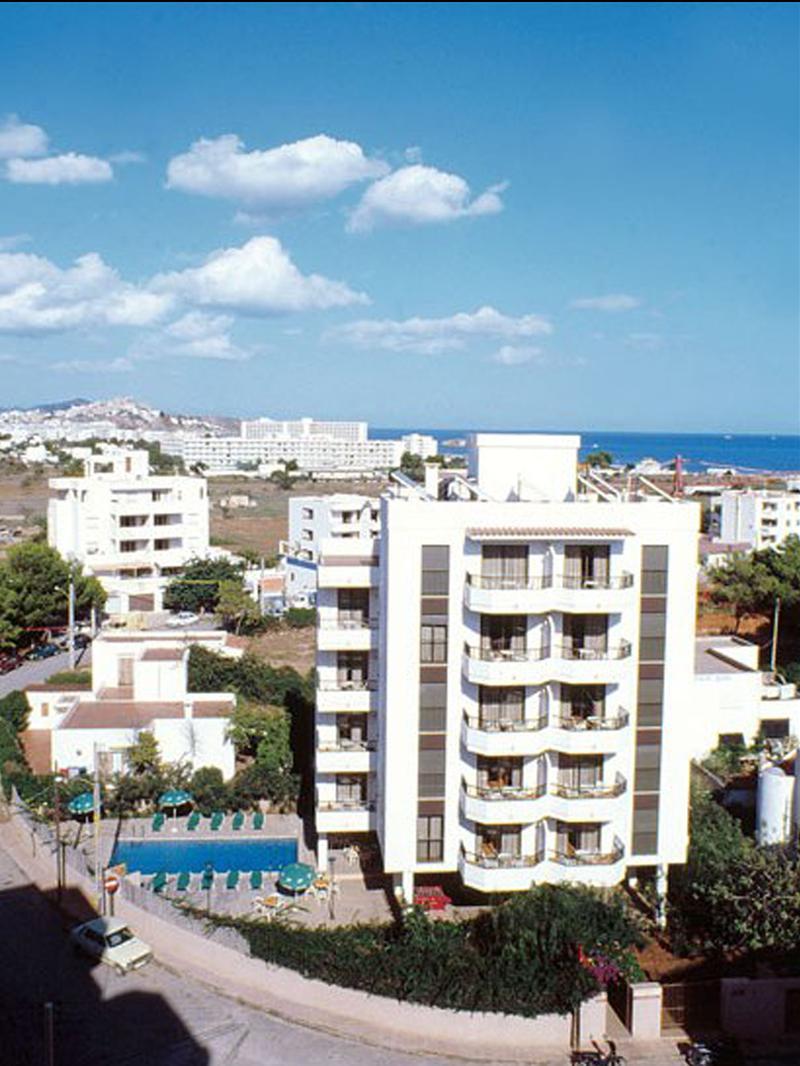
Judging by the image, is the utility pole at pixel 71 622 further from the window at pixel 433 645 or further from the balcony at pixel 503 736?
the balcony at pixel 503 736

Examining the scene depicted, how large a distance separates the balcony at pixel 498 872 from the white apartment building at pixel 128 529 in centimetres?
3389

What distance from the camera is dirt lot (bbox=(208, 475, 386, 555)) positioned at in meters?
79.9

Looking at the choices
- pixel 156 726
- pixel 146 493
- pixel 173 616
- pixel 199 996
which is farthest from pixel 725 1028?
pixel 146 493

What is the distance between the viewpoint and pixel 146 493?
52.8 m

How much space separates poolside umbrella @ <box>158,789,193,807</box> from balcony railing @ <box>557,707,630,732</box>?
10311 mm

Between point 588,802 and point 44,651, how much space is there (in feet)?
93.7

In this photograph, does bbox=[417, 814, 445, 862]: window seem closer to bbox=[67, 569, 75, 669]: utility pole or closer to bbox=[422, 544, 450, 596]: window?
bbox=[422, 544, 450, 596]: window

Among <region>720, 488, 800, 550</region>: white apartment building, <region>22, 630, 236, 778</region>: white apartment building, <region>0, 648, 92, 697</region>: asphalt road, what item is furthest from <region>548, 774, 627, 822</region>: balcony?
<region>720, 488, 800, 550</region>: white apartment building

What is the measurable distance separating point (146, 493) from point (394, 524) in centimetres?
3658

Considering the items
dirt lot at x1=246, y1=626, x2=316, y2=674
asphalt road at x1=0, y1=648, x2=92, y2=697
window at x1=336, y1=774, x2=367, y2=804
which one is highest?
window at x1=336, y1=774, x2=367, y2=804

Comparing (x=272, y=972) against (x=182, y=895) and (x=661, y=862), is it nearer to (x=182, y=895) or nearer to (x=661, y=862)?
(x=182, y=895)

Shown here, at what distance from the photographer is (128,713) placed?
27.6 metres

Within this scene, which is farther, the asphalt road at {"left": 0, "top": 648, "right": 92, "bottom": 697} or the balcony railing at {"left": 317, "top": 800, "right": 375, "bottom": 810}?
the asphalt road at {"left": 0, "top": 648, "right": 92, "bottom": 697}

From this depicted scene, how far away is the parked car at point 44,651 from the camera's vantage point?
1589 inches
